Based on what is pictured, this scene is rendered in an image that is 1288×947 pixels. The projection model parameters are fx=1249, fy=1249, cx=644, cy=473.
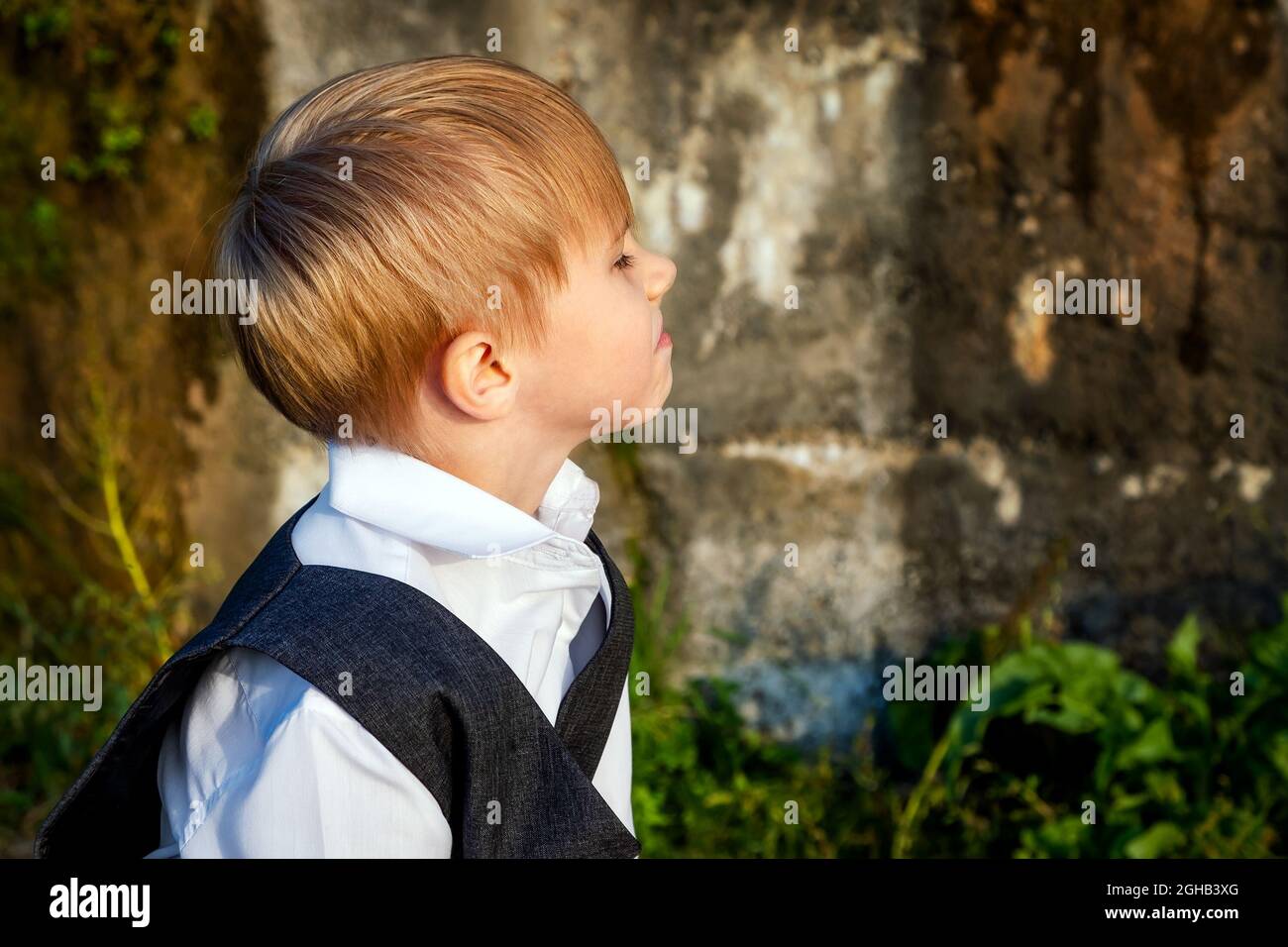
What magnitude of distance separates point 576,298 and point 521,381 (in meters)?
0.13

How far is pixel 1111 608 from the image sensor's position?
344cm

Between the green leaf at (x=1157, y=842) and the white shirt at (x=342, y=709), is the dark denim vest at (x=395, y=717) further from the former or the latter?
the green leaf at (x=1157, y=842)

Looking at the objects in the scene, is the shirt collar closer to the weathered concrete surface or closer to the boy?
the boy

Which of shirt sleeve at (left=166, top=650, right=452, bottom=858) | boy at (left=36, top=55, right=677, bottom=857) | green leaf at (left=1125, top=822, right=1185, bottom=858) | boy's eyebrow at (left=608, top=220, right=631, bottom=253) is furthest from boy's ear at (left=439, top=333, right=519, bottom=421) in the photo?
green leaf at (left=1125, top=822, right=1185, bottom=858)

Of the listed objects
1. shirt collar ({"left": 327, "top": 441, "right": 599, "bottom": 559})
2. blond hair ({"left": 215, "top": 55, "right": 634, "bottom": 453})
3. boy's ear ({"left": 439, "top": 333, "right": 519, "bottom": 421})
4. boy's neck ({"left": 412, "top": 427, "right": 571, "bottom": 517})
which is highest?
blond hair ({"left": 215, "top": 55, "right": 634, "bottom": 453})

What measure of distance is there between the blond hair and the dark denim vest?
10.2 inches

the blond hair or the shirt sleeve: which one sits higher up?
the blond hair

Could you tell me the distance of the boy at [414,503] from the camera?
1348mm

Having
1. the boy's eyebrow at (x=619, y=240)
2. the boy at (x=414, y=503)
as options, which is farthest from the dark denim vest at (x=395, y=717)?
the boy's eyebrow at (x=619, y=240)

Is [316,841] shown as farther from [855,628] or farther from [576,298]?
[855,628]

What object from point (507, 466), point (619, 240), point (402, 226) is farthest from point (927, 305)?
point (402, 226)

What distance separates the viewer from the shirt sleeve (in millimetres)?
1303

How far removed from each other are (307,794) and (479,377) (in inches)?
21.4

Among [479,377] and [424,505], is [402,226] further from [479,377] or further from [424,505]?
[424,505]
